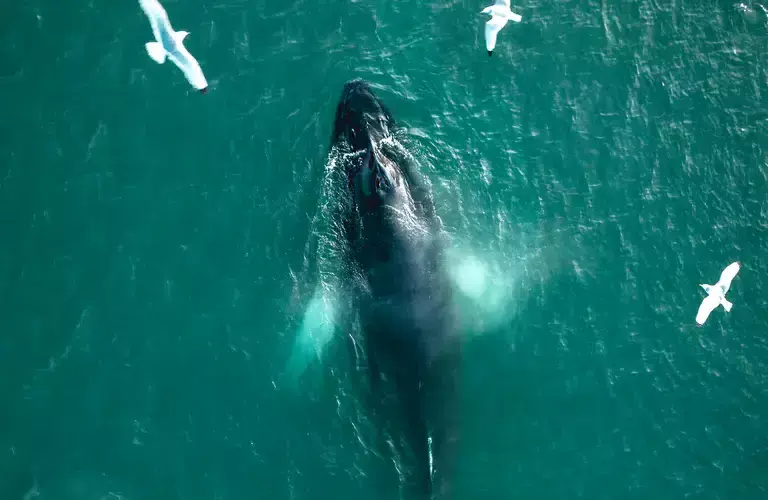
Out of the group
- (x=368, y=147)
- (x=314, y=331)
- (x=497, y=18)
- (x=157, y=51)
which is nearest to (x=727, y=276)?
(x=497, y=18)

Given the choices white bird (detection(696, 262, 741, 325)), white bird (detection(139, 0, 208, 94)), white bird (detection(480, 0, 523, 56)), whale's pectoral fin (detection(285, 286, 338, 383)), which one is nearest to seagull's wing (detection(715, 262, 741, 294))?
white bird (detection(696, 262, 741, 325))

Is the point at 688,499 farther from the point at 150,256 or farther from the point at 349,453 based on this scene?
the point at 150,256

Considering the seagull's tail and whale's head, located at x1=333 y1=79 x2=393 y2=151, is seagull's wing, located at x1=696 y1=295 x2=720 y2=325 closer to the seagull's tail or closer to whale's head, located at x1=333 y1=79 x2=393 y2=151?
the seagull's tail

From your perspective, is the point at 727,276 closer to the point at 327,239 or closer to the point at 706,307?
the point at 706,307

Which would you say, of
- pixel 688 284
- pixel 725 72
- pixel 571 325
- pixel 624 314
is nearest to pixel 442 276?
pixel 571 325

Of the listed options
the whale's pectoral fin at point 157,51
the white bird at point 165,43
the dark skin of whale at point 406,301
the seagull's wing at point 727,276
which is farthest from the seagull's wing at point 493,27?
the whale's pectoral fin at point 157,51

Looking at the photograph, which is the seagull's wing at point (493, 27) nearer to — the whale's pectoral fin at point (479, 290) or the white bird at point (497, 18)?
the white bird at point (497, 18)
